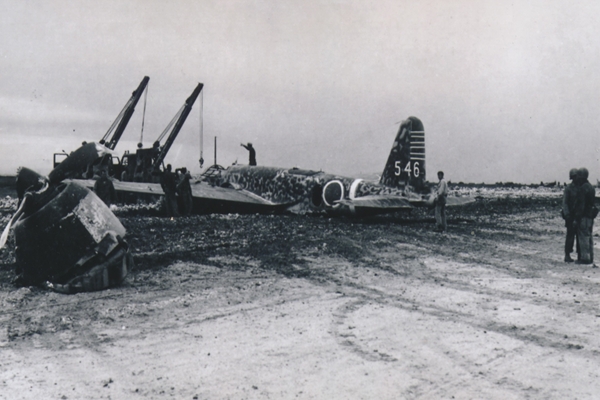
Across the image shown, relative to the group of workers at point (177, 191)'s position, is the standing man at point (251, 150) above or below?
above

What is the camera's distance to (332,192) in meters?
16.9

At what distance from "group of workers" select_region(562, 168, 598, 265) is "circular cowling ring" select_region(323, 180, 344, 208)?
807 cm

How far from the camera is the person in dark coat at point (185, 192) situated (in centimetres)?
1700

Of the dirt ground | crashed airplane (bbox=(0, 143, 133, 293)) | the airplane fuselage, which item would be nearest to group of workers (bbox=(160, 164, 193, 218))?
the airplane fuselage

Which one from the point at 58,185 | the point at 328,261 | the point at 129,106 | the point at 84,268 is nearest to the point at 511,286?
the point at 328,261

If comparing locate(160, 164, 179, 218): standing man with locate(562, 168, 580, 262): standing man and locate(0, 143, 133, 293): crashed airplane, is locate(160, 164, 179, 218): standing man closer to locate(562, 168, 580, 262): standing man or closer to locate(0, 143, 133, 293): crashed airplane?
locate(0, 143, 133, 293): crashed airplane

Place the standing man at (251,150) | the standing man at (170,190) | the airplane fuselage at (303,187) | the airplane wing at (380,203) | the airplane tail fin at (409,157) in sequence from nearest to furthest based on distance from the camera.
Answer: the airplane wing at (380,203)
the airplane tail fin at (409,157)
the airplane fuselage at (303,187)
the standing man at (170,190)
the standing man at (251,150)

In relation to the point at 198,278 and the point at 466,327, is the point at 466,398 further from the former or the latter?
the point at 198,278

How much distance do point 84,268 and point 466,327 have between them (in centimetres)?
487

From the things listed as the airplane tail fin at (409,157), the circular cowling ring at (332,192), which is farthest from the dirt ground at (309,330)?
the circular cowling ring at (332,192)

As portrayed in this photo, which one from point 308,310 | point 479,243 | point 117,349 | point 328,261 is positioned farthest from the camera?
point 479,243

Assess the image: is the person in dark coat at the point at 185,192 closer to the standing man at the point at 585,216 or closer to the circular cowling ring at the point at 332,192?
the circular cowling ring at the point at 332,192

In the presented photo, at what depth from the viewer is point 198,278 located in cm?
743

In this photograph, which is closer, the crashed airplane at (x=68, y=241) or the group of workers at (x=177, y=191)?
the crashed airplane at (x=68, y=241)
